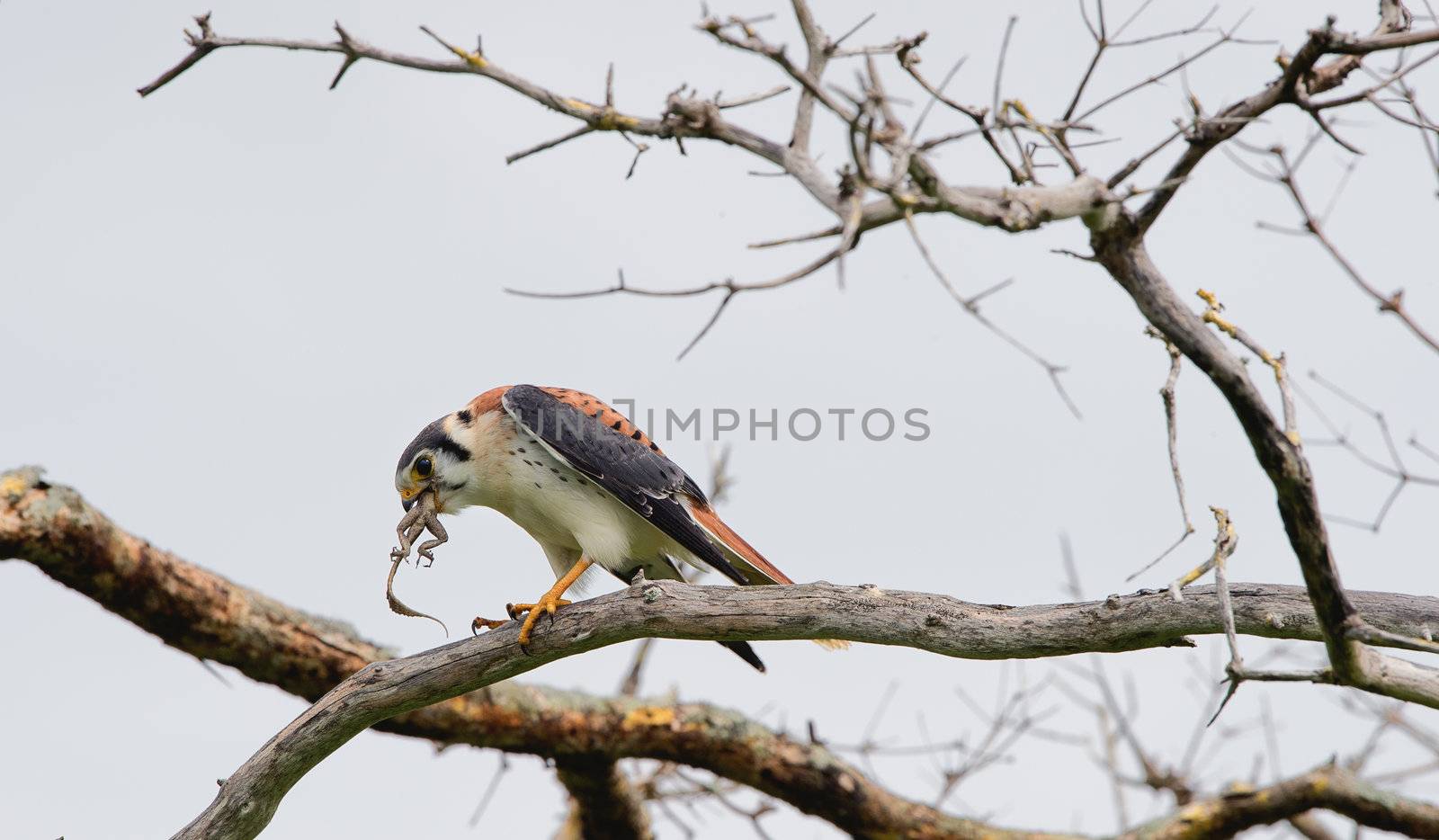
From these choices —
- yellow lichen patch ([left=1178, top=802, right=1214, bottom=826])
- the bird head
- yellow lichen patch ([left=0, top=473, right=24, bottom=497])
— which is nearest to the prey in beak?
the bird head

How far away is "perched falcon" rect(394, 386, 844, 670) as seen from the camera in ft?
13.4

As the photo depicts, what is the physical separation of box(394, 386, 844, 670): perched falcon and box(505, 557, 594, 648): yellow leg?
0.05ft

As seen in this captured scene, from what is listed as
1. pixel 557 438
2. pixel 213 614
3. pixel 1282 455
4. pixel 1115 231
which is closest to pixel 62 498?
pixel 213 614

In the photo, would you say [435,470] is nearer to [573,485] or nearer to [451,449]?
[451,449]

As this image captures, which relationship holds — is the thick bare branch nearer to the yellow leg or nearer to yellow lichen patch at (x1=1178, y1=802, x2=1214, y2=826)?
the yellow leg

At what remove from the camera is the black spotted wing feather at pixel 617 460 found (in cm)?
407

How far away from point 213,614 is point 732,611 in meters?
2.39

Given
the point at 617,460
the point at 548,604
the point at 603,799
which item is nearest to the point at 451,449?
the point at 617,460

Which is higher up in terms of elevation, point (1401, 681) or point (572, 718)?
point (572, 718)

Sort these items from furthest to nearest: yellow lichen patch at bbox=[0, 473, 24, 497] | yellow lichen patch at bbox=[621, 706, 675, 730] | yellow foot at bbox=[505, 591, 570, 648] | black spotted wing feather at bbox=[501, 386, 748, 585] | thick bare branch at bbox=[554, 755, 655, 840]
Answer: thick bare branch at bbox=[554, 755, 655, 840]
yellow lichen patch at bbox=[621, 706, 675, 730]
yellow lichen patch at bbox=[0, 473, 24, 497]
black spotted wing feather at bbox=[501, 386, 748, 585]
yellow foot at bbox=[505, 591, 570, 648]

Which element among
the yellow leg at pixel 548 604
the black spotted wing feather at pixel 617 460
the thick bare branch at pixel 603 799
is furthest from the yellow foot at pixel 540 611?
the thick bare branch at pixel 603 799

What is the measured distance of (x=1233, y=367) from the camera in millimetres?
2445

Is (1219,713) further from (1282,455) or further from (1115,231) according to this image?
(1115,231)

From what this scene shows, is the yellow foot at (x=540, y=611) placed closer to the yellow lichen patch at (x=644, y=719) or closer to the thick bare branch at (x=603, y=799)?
the yellow lichen patch at (x=644, y=719)
